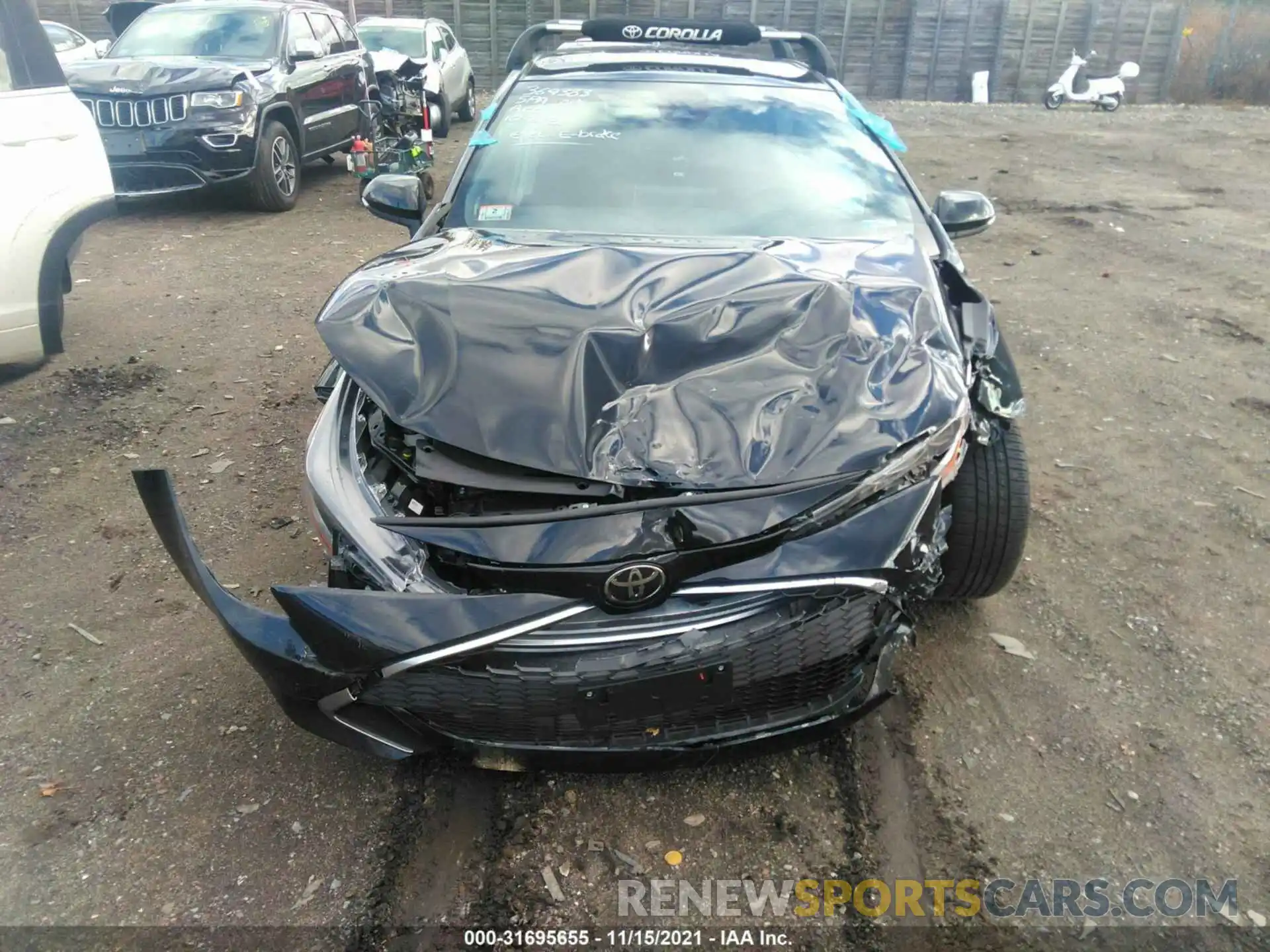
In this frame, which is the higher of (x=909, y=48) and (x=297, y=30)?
(x=297, y=30)

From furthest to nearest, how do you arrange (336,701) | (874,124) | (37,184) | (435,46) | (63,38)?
(435,46), (63,38), (37,184), (874,124), (336,701)

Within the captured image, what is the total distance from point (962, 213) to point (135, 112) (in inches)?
265

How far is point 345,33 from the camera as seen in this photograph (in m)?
9.69

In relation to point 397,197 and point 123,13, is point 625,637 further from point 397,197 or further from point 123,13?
point 123,13

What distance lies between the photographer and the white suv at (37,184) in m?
4.23

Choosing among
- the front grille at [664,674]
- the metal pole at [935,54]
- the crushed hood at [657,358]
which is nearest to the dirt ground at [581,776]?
the front grille at [664,674]

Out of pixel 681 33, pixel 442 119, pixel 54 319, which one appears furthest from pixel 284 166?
pixel 681 33

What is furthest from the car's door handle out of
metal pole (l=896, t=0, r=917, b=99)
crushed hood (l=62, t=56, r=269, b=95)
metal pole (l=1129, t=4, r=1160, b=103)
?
metal pole (l=1129, t=4, r=1160, b=103)

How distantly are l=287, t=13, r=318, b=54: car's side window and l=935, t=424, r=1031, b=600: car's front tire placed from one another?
8024 mm

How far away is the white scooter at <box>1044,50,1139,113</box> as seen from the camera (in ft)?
59.3

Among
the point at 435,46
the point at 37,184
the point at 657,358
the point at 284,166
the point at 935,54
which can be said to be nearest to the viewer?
the point at 657,358

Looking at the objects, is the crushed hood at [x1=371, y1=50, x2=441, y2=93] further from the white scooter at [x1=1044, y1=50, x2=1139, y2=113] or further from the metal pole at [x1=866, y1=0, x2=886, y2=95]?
the white scooter at [x1=1044, y1=50, x2=1139, y2=113]

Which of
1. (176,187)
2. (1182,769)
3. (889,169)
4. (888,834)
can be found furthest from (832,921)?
(176,187)

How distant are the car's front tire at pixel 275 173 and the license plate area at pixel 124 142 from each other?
33.1 inches
